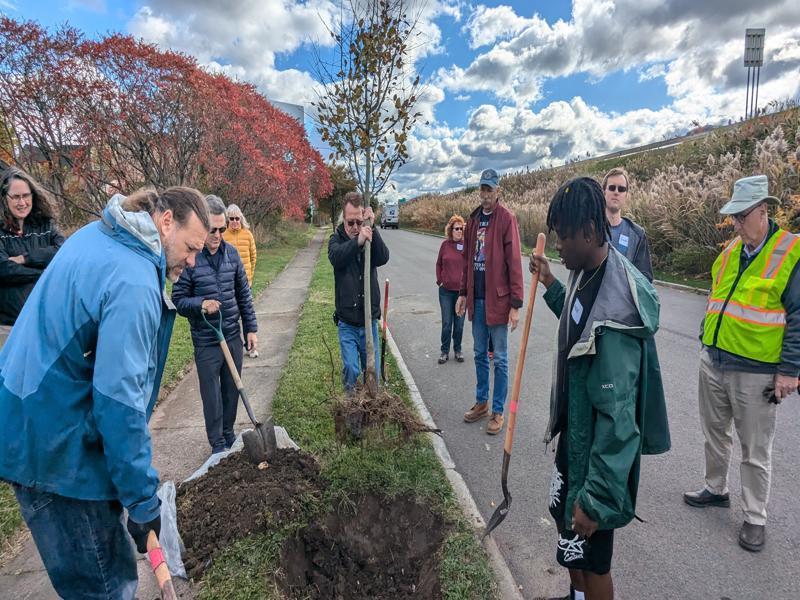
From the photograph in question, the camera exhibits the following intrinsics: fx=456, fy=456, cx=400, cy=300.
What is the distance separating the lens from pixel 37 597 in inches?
102

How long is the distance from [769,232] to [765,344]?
0.71 meters

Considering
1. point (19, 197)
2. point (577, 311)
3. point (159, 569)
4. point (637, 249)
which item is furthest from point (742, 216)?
point (19, 197)

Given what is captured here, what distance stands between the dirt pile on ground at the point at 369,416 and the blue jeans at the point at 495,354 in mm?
1254

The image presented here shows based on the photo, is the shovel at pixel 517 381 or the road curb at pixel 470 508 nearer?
the shovel at pixel 517 381

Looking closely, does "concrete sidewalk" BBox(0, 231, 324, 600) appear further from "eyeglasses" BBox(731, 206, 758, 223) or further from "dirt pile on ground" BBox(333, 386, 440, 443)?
"eyeglasses" BBox(731, 206, 758, 223)

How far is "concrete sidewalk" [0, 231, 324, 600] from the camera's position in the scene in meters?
2.70

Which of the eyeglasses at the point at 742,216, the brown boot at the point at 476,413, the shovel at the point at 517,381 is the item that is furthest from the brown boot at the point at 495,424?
the eyeglasses at the point at 742,216

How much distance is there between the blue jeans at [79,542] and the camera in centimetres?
177

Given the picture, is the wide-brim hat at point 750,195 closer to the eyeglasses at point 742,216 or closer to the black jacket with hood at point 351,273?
the eyeglasses at point 742,216

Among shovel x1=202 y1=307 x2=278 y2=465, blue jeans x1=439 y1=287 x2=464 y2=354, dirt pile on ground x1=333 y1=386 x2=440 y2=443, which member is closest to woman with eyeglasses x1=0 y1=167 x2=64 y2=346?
shovel x1=202 y1=307 x2=278 y2=465

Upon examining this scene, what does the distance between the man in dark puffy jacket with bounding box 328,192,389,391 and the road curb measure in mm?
905

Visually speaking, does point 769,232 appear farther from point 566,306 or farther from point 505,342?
point 505,342

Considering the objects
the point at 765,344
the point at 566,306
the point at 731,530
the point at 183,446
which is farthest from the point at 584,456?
the point at 183,446

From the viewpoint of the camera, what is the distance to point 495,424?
4465 mm
